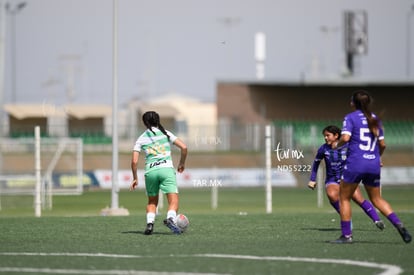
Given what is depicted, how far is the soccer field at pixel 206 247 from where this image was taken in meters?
12.1

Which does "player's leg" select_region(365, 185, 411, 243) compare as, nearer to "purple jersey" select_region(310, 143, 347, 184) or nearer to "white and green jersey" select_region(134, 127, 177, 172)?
"purple jersey" select_region(310, 143, 347, 184)

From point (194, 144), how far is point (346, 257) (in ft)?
111

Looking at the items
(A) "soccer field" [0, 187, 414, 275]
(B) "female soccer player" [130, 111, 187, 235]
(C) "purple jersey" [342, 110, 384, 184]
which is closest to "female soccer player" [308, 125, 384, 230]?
(A) "soccer field" [0, 187, 414, 275]

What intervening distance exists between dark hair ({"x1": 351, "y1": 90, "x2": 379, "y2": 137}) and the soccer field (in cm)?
152

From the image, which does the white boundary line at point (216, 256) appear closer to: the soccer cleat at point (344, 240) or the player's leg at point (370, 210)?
the soccer cleat at point (344, 240)

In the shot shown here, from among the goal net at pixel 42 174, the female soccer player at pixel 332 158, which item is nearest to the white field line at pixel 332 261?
the female soccer player at pixel 332 158

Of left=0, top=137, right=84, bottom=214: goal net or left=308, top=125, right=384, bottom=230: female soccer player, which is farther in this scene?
left=0, top=137, right=84, bottom=214: goal net

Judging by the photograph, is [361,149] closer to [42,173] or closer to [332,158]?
[332,158]

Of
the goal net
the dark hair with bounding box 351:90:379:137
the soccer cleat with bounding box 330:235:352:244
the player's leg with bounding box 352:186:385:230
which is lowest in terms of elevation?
the goal net

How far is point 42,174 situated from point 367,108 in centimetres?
2671

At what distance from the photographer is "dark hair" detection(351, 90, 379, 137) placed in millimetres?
14430

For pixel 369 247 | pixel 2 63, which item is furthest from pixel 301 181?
pixel 369 247

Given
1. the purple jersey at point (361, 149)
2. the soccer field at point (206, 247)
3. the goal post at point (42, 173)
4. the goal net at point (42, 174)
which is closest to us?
the soccer field at point (206, 247)

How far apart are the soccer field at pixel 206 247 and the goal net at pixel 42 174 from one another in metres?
7.19
